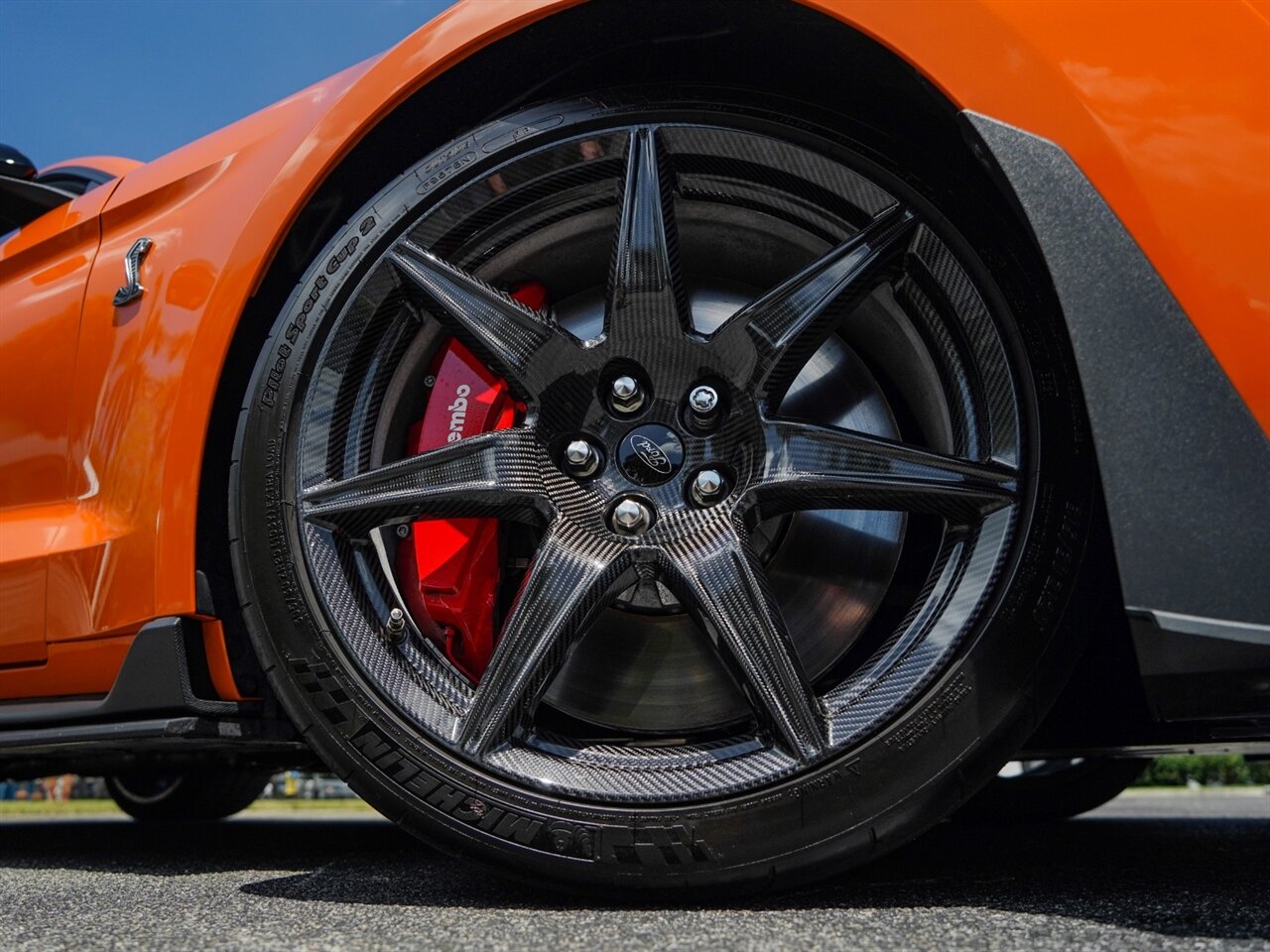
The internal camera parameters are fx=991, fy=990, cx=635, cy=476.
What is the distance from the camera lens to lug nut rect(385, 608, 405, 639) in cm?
152

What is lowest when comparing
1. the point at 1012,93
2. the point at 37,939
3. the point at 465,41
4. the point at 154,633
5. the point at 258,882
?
the point at 258,882

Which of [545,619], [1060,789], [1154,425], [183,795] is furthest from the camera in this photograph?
[183,795]

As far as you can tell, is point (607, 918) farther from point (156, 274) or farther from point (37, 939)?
point (156, 274)

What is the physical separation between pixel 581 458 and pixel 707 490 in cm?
19

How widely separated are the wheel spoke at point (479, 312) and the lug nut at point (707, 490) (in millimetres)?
317

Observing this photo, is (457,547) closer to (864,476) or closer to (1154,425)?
(864,476)

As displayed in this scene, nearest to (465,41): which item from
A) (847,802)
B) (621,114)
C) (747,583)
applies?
(621,114)

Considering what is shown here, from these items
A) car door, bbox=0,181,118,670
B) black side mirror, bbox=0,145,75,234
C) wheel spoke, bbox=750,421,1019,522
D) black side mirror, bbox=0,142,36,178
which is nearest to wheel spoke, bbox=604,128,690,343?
wheel spoke, bbox=750,421,1019,522

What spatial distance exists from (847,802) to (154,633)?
108 cm

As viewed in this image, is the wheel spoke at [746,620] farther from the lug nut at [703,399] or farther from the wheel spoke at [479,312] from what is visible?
the wheel spoke at [479,312]

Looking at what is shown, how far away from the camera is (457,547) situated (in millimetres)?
1709

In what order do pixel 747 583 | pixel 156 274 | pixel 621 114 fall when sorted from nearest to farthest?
pixel 747 583, pixel 621 114, pixel 156 274

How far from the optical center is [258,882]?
1583 mm

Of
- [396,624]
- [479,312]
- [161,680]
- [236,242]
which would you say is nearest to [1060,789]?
[396,624]
